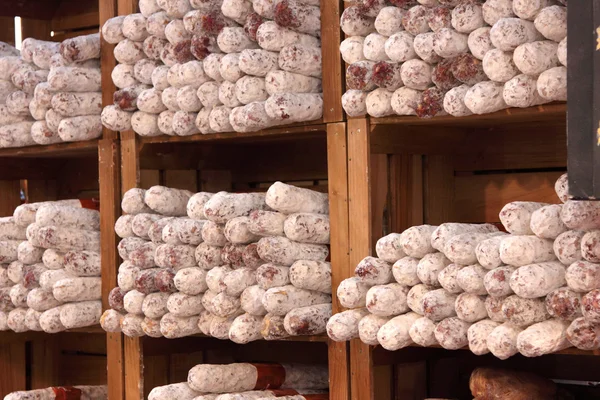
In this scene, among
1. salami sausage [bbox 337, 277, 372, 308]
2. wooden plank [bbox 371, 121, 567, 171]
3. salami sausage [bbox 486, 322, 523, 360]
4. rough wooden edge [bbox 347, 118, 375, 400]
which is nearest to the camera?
salami sausage [bbox 486, 322, 523, 360]

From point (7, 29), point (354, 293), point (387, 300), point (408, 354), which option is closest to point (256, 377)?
point (408, 354)

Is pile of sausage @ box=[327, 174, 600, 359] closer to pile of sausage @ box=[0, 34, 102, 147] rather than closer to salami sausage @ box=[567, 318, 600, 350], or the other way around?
salami sausage @ box=[567, 318, 600, 350]

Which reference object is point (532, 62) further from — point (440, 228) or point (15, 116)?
point (15, 116)

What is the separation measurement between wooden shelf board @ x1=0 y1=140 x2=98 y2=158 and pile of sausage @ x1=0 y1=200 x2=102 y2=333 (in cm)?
22

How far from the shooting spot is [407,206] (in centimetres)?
342

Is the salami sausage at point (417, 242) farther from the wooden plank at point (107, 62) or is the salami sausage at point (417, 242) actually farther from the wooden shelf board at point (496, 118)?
the wooden plank at point (107, 62)

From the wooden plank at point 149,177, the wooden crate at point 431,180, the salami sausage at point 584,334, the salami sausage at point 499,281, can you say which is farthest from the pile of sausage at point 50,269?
the salami sausage at point 584,334

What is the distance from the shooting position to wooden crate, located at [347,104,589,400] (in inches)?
127

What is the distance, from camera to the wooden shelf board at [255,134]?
11.0 ft

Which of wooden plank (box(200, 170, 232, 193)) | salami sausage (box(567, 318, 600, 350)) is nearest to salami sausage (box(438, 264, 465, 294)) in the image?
salami sausage (box(567, 318, 600, 350))

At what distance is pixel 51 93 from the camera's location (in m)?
3.89

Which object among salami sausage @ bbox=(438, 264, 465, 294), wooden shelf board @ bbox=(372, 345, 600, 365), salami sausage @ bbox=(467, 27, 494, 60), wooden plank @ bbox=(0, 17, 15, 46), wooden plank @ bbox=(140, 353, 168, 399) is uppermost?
wooden plank @ bbox=(0, 17, 15, 46)

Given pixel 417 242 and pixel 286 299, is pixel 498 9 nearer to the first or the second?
pixel 417 242

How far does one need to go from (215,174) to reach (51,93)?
715mm
